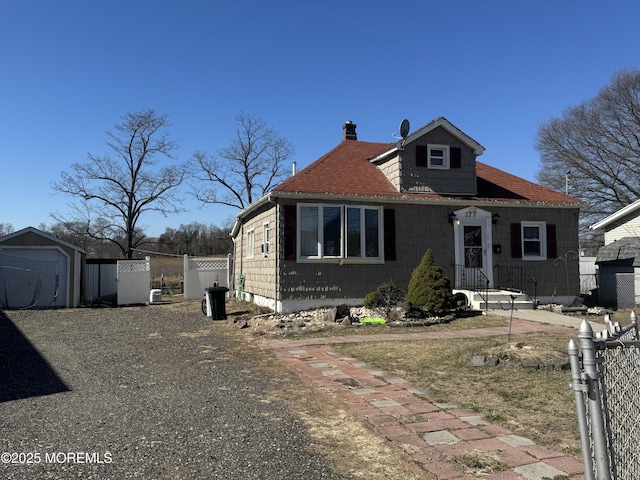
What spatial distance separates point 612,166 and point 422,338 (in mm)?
31117

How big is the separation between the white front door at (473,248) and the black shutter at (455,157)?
1.47 metres

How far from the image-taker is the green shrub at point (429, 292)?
1188 cm

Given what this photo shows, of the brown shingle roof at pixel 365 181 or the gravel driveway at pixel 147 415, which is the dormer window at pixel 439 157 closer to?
the brown shingle roof at pixel 365 181

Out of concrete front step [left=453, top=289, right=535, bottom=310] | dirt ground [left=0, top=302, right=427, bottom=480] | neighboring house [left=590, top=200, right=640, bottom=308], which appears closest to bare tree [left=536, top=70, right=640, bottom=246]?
neighboring house [left=590, top=200, right=640, bottom=308]

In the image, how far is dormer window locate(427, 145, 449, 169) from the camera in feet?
48.9

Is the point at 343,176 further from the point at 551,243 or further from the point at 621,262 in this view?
the point at 621,262

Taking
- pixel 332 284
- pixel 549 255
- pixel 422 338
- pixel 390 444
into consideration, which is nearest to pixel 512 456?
pixel 390 444

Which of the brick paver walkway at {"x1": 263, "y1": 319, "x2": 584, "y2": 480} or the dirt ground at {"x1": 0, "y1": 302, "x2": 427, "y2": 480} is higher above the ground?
the brick paver walkway at {"x1": 263, "y1": 319, "x2": 584, "y2": 480}

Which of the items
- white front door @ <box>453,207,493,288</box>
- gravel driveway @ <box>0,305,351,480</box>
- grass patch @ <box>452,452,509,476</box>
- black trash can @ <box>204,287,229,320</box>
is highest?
white front door @ <box>453,207,493,288</box>

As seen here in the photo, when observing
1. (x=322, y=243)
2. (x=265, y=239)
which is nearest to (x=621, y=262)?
(x=322, y=243)

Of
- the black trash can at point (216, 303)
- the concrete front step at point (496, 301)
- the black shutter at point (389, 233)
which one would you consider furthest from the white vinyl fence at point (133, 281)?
the concrete front step at point (496, 301)

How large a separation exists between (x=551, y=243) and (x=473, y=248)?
2668mm

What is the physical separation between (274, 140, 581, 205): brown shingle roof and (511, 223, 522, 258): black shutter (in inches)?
36.2

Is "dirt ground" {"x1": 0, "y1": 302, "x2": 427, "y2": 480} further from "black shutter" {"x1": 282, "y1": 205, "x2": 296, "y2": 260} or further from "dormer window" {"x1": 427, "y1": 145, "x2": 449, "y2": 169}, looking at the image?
"dormer window" {"x1": 427, "y1": 145, "x2": 449, "y2": 169}
